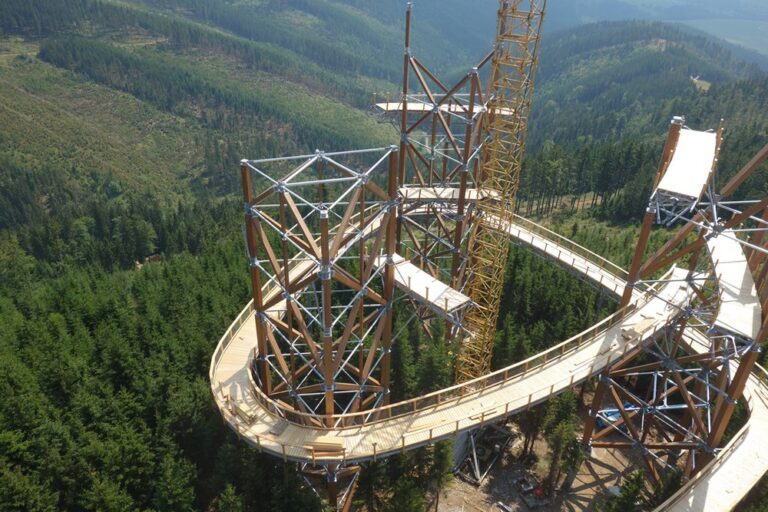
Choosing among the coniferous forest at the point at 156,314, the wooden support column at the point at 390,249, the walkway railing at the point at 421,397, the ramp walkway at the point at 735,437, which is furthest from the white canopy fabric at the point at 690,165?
the coniferous forest at the point at 156,314

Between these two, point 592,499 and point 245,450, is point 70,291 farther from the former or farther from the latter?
point 592,499

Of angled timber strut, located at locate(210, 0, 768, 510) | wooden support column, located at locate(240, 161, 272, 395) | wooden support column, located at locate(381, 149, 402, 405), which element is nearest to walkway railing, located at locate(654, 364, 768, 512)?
angled timber strut, located at locate(210, 0, 768, 510)

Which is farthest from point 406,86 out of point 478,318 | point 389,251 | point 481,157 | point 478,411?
point 478,411

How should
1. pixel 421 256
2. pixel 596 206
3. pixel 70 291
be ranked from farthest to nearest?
pixel 596 206, pixel 70 291, pixel 421 256

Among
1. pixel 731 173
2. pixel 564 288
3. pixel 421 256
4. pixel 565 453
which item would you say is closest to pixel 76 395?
pixel 421 256

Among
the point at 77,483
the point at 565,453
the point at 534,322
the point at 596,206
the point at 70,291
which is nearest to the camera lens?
the point at 77,483

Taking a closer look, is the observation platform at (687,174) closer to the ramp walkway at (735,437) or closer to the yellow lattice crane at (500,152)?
the ramp walkway at (735,437)
